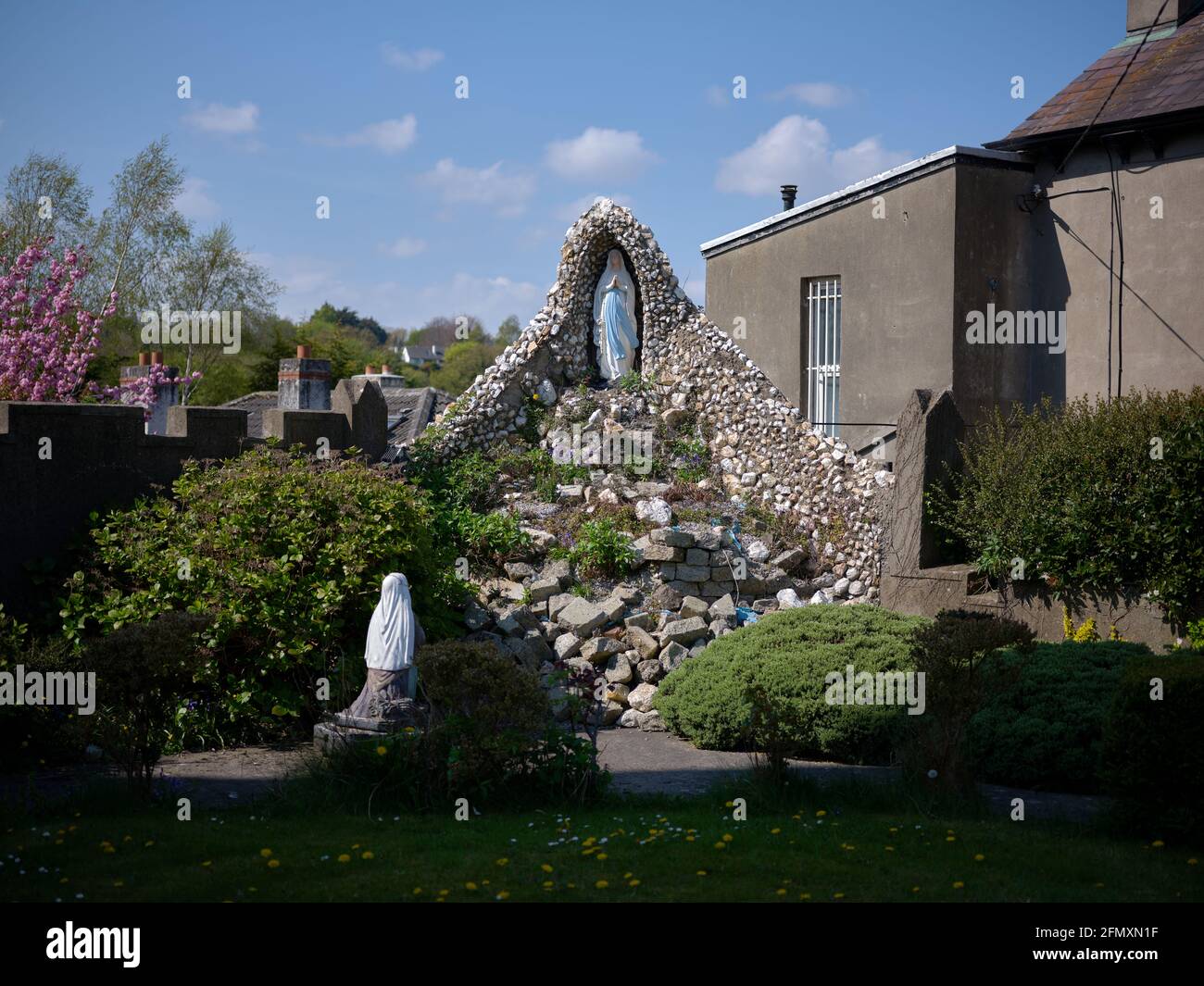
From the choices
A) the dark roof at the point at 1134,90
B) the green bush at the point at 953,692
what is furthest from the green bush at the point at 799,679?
the dark roof at the point at 1134,90

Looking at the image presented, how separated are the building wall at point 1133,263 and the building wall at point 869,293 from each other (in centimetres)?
184

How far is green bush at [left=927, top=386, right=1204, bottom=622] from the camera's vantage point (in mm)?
10445

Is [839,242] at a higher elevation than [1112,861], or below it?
higher

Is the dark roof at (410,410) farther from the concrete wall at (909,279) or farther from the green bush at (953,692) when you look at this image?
the green bush at (953,692)

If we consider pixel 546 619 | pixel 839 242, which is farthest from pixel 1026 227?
pixel 546 619

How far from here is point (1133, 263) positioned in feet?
51.6

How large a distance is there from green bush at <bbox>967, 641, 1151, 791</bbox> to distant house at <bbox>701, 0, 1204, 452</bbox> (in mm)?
8213

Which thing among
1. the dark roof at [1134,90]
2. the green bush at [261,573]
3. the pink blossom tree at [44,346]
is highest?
the dark roof at [1134,90]

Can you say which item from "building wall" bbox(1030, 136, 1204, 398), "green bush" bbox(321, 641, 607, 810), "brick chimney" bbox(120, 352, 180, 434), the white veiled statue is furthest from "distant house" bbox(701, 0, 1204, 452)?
"brick chimney" bbox(120, 352, 180, 434)

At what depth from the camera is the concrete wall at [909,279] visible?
16297mm

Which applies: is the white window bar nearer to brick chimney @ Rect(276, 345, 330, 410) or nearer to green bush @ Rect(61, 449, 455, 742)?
brick chimney @ Rect(276, 345, 330, 410)

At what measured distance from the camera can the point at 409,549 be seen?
10398mm
